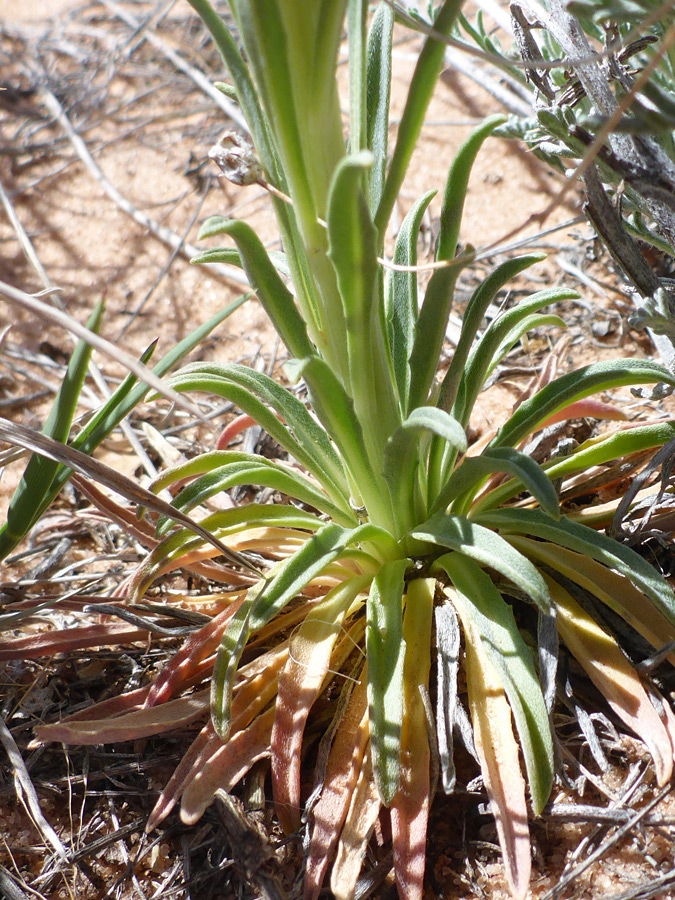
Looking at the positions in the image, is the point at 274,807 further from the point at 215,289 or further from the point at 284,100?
the point at 215,289

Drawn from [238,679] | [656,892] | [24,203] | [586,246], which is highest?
[24,203]

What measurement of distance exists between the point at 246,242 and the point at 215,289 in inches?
69.6

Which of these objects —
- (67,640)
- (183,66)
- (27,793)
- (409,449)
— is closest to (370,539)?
(409,449)

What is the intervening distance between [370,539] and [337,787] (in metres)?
0.43

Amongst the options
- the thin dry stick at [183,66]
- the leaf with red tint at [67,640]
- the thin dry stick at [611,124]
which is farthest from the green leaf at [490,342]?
the thin dry stick at [183,66]

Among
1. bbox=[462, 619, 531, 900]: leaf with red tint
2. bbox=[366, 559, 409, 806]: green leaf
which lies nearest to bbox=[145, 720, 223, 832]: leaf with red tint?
bbox=[366, 559, 409, 806]: green leaf

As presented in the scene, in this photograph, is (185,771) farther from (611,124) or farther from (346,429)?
(611,124)

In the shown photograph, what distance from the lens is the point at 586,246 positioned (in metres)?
2.46

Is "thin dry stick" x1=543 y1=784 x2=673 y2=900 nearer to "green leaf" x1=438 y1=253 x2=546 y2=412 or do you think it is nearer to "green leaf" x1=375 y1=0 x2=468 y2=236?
"green leaf" x1=438 y1=253 x2=546 y2=412

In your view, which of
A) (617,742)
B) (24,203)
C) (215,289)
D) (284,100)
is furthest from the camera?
(24,203)

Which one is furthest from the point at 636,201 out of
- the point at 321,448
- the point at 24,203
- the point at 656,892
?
the point at 24,203

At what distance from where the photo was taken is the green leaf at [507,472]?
1062 mm

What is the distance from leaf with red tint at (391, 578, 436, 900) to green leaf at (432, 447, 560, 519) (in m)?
0.19

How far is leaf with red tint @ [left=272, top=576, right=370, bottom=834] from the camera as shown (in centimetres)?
127
